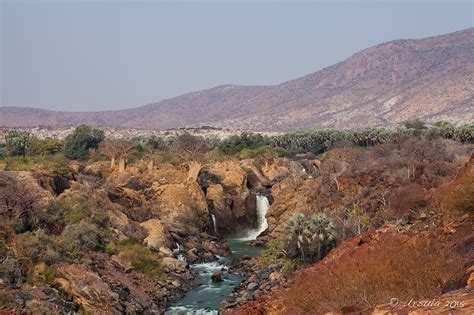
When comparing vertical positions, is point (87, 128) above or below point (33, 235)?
above

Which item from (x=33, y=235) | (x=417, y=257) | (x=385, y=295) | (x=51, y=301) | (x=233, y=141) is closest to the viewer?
(x=385, y=295)

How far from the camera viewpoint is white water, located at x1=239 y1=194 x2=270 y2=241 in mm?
56750

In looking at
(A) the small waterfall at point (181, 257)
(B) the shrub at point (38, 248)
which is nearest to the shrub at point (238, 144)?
(A) the small waterfall at point (181, 257)

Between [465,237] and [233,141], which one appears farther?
[233,141]

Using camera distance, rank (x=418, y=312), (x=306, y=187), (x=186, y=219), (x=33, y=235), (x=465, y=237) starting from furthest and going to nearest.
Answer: (x=306, y=187) → (x=186, y=219) → (x=33, y=235) → (x=465, y=237) → (x=418, y=312)

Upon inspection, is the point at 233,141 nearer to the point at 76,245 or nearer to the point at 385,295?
the point at 76,245

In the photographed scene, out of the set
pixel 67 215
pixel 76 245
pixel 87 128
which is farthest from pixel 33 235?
pixel 87 128

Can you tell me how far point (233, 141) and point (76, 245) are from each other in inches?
2671

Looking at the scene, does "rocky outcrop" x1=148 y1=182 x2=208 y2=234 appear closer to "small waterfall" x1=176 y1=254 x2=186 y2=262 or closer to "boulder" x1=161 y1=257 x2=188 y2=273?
"small waterfall" x1=176 y1=254 x2=186 y2=262

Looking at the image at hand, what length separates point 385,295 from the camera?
14.6 meters

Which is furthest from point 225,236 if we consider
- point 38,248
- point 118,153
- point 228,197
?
point 38,248

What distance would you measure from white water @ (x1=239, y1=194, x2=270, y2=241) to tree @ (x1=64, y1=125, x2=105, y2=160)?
123ft

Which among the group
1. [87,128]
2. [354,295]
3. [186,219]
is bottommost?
[186,219]

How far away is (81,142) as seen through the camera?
87625 mm
